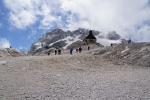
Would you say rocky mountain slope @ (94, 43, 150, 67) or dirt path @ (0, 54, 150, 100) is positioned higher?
rocky mountain slope @ (94, 43, 150, 67)

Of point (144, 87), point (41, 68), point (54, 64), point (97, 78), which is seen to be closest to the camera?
point (144, 87)

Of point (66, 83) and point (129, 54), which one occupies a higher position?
point (129, 54)

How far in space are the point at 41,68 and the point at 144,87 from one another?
1618 cm

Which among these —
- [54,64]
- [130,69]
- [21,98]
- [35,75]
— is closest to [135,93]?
[21,98]

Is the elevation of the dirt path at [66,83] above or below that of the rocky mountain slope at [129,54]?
below

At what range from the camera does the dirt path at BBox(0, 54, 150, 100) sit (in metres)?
23.8

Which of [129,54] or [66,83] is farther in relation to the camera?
[129,54]

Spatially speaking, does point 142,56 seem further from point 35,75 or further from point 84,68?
point 35,75

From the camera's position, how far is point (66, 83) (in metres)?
29.1

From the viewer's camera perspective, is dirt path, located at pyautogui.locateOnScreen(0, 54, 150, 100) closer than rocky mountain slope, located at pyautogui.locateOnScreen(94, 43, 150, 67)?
Yes

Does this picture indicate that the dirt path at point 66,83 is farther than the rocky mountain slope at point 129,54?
Answer: No

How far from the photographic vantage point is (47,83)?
28.8 metres

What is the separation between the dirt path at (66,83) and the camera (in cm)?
2375

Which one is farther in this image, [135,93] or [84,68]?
[84,68]
